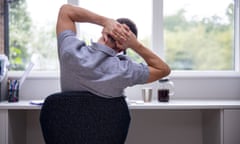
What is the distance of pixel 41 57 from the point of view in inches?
109

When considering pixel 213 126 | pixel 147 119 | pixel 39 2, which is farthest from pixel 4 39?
pixel 213 126

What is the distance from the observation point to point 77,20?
1564mm

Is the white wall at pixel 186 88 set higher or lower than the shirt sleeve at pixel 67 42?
lower

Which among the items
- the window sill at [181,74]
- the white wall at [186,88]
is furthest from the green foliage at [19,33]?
the white wall at [186,88]

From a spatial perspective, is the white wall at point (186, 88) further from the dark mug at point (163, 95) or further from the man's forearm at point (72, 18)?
the man's forearm at point (72, 18)

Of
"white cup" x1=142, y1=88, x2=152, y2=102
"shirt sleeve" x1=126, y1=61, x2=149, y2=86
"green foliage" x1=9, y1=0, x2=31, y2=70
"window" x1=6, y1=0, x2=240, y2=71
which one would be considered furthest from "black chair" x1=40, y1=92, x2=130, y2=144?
"green foliage" x1=9, y1=0, x2=31, y2=70

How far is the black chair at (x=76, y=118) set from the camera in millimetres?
1297

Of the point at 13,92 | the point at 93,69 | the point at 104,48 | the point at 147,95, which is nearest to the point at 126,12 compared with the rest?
the point at 147,95

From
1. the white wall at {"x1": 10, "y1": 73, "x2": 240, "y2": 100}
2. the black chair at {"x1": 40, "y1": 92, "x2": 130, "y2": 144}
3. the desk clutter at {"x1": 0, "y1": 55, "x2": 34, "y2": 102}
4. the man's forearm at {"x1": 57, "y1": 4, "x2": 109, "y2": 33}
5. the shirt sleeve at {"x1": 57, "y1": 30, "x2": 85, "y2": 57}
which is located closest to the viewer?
the black chair at {"x1": 40, "y1": 92, "x2": 130, "y2": 144}

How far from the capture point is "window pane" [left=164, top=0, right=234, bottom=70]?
2760 mm

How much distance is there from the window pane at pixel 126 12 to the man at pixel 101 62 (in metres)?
1.15

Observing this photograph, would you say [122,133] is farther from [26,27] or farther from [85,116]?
[26,27]

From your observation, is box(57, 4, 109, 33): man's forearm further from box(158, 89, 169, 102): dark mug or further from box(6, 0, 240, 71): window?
box(6, 0, 240, 71): window

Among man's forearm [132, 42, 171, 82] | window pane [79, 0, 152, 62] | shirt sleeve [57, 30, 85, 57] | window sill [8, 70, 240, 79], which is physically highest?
window pane [79, 0, 152, 62]
